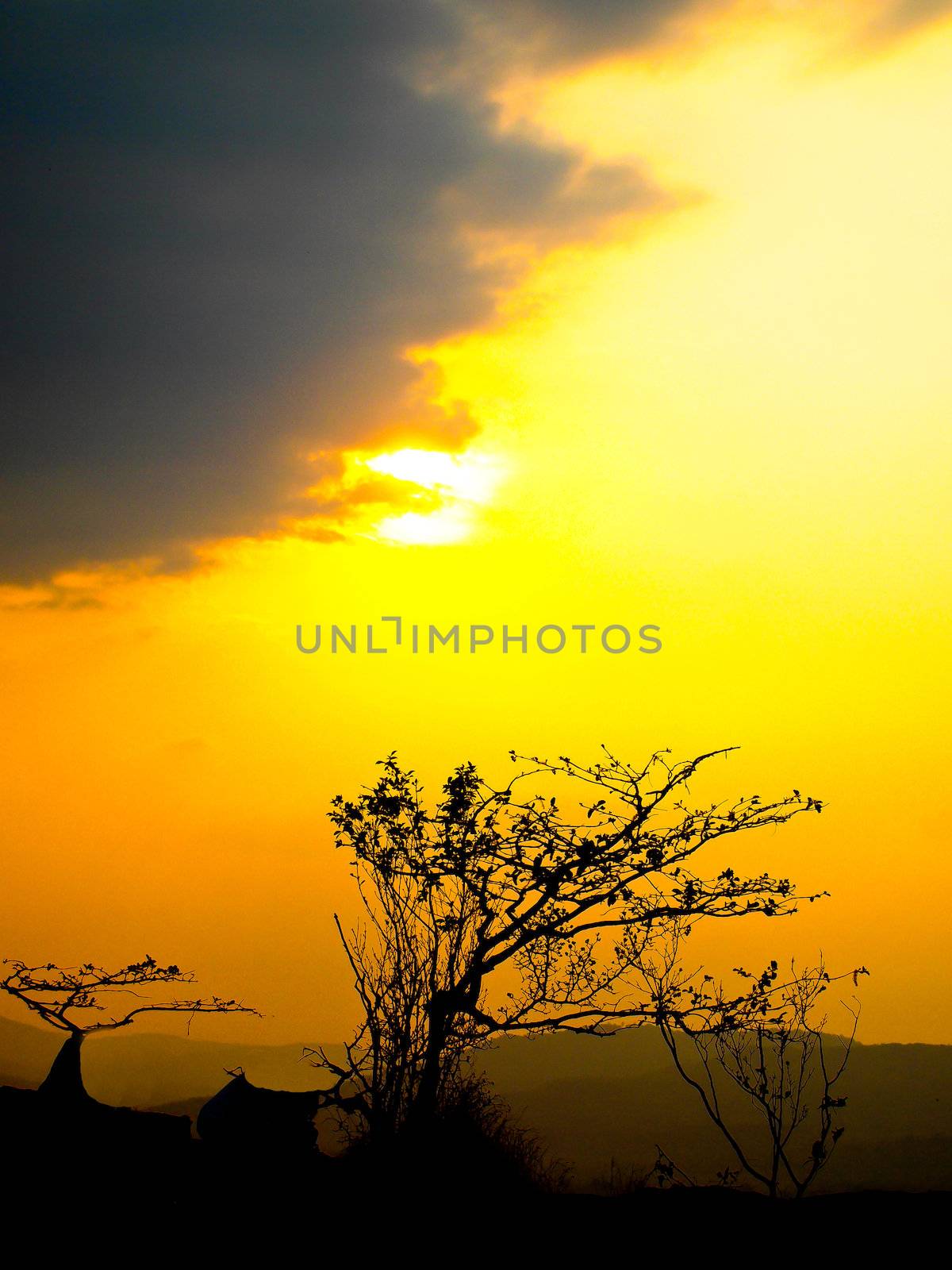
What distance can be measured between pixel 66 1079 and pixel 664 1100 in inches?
2316

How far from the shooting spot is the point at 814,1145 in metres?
12.7

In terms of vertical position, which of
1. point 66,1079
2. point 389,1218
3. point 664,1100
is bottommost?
point 664,1100

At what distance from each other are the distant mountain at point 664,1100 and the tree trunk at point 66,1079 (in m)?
9.34

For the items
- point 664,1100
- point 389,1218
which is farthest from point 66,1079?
point 664,1100

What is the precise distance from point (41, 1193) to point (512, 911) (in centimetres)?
588

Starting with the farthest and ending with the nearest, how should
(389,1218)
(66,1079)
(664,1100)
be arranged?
(664,1100) → (66,1079) → (389,1218)

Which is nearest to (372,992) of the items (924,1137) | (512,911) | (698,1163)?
(512,911)

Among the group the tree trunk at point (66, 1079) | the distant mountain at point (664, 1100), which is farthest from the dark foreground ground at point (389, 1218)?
the distant mountain at point (664, 1100)

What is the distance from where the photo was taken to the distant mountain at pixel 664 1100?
1658 inches

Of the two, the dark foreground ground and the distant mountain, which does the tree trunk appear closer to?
the dark foreground ground

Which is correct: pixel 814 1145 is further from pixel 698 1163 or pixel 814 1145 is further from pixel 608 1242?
pixel 698 1163

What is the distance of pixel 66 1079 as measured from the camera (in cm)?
1105

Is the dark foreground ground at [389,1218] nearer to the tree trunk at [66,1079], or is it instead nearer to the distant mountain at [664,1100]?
the tree trunk at [66,1079]

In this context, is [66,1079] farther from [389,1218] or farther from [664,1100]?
[664,1100]
